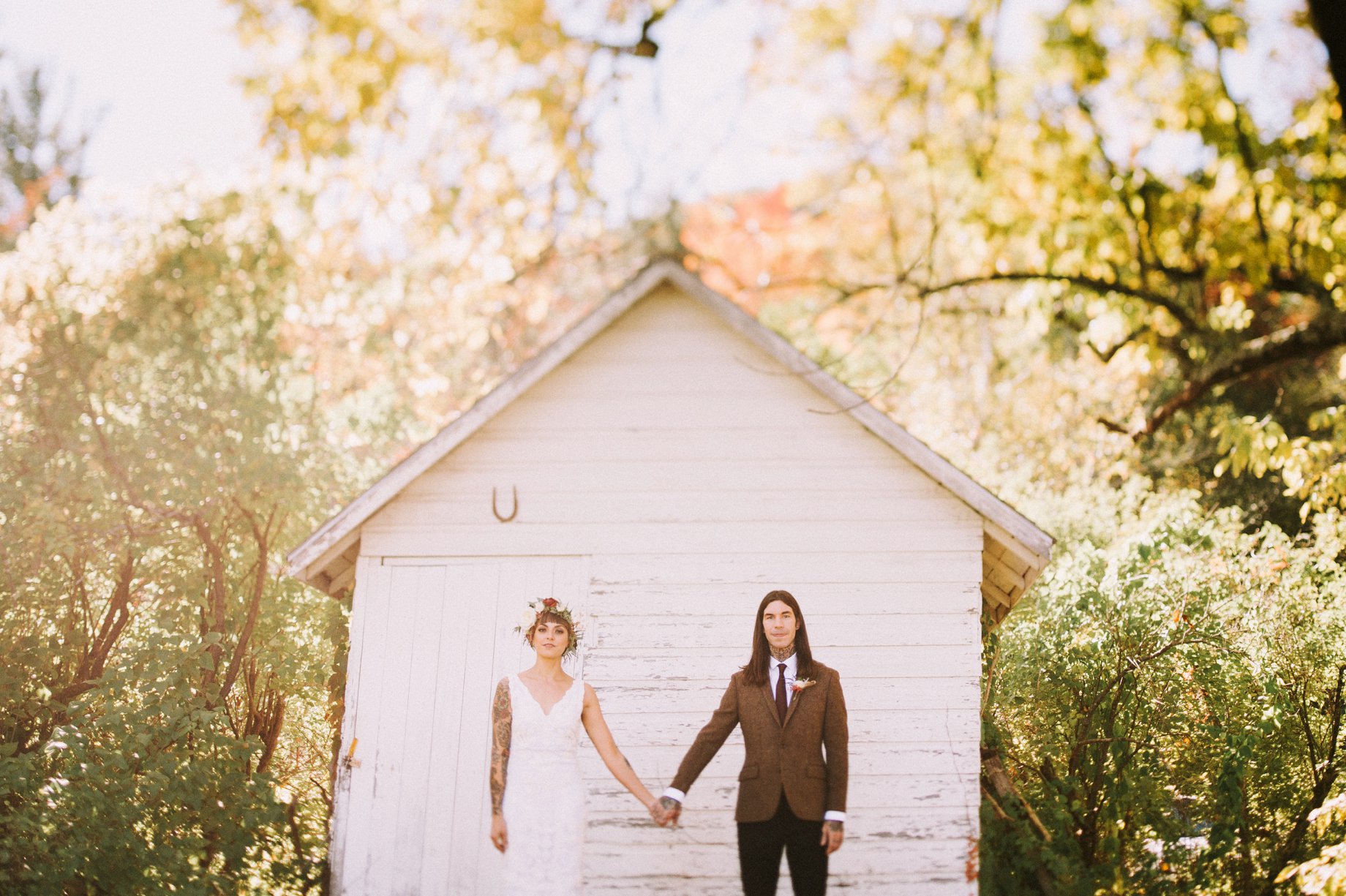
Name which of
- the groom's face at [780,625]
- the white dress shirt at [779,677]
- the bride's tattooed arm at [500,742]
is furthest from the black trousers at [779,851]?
the bride's tattooed arm at [500,742]

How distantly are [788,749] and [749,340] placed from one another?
3345 millimetres

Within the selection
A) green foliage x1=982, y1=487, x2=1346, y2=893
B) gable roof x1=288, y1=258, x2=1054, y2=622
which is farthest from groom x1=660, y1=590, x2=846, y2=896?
green foliage x1=982, y1=487, x2=1346, y2=893

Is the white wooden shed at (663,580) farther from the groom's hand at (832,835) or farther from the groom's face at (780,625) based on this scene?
the groom's hand at (832,835)

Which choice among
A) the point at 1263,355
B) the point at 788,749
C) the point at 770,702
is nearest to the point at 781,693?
the point at 770,702

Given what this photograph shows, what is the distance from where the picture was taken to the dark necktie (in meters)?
6.39

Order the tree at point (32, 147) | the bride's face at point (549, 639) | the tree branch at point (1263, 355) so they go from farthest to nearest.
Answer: the tree at point (32, 147)
the tree branch at point (1263, 355)
the bride's face at point (549, 639)

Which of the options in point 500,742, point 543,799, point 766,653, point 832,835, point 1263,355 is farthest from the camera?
point 1263,355

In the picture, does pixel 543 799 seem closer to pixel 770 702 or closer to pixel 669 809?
pixel 669 809

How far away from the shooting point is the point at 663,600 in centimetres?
802

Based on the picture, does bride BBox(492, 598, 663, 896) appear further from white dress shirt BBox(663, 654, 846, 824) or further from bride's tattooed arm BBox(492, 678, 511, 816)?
white dress shirt BBox(663, 654, 846, 824)

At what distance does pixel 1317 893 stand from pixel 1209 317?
5288mm

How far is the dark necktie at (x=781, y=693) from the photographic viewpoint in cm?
639

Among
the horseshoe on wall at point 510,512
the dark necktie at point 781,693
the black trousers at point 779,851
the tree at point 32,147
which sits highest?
the tree at point 32,147

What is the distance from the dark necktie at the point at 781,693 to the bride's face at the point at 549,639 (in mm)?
1338
